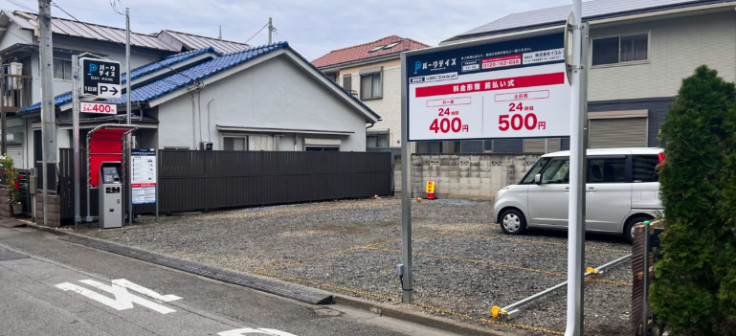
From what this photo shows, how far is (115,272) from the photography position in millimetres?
8227

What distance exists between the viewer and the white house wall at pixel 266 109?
17.6m

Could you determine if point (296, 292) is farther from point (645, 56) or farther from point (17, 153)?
point (17, 153)

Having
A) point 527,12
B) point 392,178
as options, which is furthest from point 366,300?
point 527,12

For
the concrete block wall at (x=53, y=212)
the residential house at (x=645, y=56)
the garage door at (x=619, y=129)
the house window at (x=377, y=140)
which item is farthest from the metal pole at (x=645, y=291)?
the house window at (x=377, y=140)

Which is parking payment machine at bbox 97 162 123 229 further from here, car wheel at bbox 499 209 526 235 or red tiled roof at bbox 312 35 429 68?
red tiled roof at bbox 312 35 429 68

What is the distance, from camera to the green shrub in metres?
3.72

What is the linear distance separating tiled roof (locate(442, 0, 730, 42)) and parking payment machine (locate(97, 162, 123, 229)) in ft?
45.4

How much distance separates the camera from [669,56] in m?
17.8

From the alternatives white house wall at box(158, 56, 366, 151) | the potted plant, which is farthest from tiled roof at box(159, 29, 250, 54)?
the potted plant

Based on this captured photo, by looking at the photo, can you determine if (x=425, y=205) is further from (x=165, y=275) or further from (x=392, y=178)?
(x=165, y=275)

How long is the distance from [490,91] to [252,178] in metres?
12.6

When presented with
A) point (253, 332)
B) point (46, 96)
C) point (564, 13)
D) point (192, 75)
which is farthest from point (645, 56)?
point (46, 96)

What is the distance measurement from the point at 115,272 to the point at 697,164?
768 cm

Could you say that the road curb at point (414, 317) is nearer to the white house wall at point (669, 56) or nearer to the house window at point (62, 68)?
the white house wall at point (669, 56)
